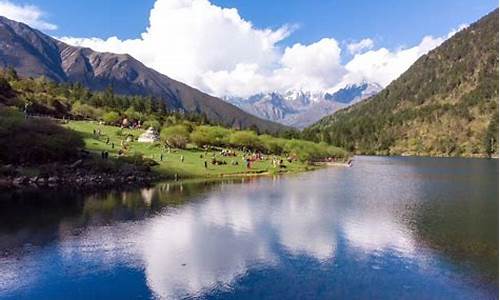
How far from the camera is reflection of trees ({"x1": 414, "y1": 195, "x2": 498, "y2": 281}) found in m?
39.3

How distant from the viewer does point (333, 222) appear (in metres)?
55.1

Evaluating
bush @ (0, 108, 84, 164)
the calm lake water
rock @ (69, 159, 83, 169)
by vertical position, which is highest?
bush @ (0, 108, 84, 164)

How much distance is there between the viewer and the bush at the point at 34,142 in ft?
282

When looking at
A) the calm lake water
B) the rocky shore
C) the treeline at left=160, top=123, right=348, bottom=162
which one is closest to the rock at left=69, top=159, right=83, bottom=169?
the rocky shore

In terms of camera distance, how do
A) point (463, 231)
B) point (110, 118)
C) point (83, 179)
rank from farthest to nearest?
point (110, 118)
point (83, 179)
point (463, 231)

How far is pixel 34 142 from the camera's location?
289 feet

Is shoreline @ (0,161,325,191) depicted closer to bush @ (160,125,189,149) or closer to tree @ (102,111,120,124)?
bush @ (160,125,189,149)

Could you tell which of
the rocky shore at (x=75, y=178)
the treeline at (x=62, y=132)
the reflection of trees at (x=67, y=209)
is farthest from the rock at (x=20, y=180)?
the treeline at (x=62, y=132)

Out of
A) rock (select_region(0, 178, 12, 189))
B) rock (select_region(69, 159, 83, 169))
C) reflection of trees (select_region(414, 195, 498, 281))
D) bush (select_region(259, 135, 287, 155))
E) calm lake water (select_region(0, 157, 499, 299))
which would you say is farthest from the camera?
bush (select_region(259, 135, 287, 155))

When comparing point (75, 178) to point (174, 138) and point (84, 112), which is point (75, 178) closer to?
point (174, 138)

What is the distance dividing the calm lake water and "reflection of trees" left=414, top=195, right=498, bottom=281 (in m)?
0.13

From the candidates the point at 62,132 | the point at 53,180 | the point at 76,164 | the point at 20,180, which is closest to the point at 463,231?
the point at 53,180

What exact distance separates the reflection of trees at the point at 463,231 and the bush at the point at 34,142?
214 feet

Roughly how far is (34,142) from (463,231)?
74236 mm
